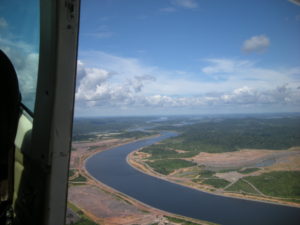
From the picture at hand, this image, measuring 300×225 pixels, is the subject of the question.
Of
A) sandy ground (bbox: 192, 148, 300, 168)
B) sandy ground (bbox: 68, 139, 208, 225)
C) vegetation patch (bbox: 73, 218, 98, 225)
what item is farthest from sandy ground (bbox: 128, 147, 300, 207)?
vegetation patch (bbox: 73, 218, 98, 225)

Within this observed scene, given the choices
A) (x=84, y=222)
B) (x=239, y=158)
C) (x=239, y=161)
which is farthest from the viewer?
(x=239, y=158)

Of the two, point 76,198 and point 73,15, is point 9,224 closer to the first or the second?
point 73,15

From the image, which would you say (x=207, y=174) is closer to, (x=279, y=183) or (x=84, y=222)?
(x=279, y=183)

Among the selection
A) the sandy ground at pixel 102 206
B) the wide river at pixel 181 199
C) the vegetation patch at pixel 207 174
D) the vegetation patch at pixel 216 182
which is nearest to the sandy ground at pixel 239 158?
the vegetation patch at pixel 207 174

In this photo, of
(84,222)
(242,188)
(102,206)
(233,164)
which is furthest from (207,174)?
(84,222)

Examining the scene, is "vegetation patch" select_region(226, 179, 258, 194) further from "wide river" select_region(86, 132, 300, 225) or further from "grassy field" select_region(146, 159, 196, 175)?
"grassy field" select_region(146, 159, 196, 175)

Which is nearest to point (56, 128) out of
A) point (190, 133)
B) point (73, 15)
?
point (73, 15)
